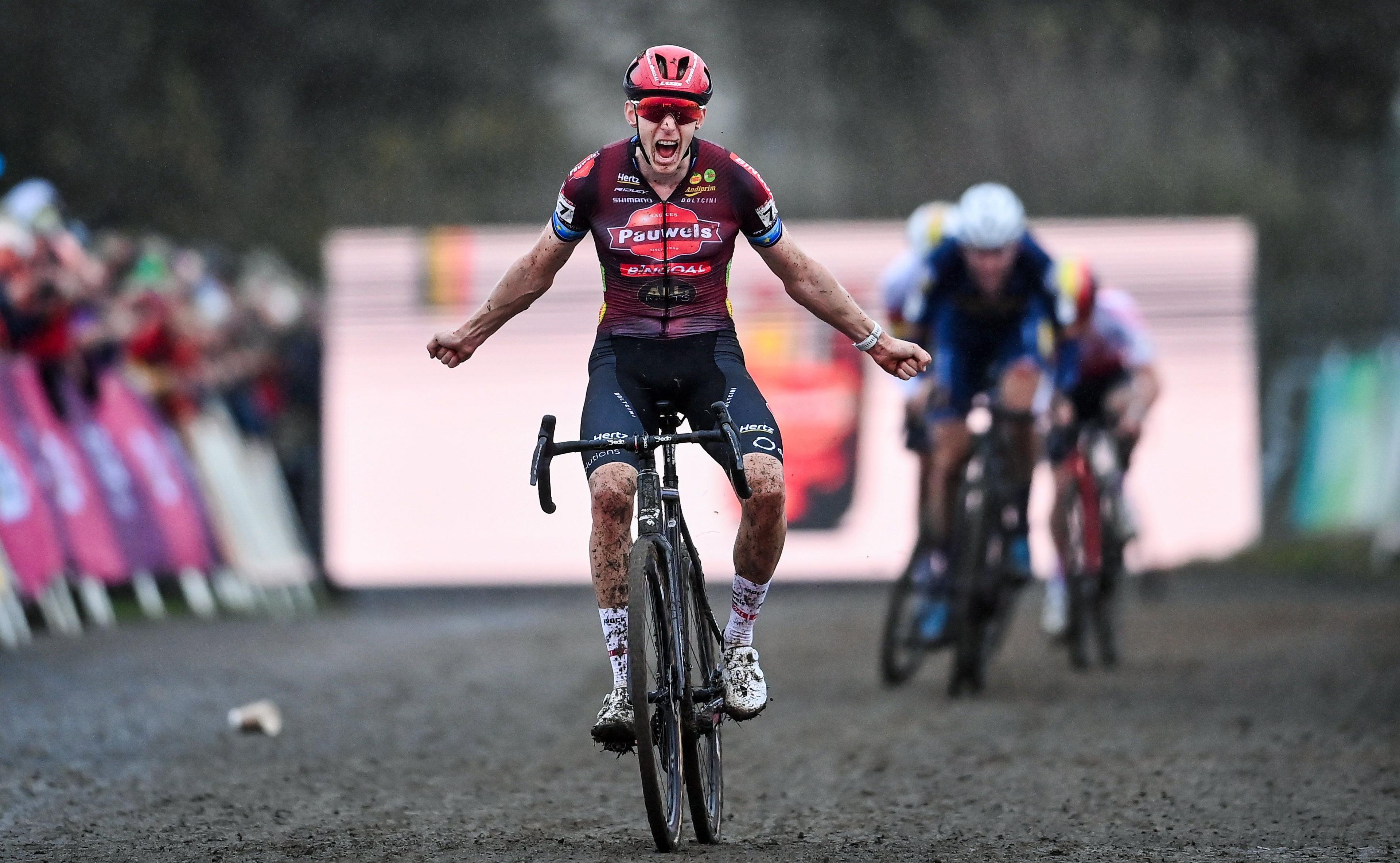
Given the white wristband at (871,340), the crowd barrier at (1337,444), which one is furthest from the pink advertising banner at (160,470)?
the crowd barrier at (1337,444)

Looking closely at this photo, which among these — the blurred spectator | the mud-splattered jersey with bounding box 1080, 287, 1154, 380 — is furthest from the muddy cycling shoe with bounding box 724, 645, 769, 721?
the blurred spectator

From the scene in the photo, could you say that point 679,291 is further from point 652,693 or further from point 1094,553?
point 1094,553

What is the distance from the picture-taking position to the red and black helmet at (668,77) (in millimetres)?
6902

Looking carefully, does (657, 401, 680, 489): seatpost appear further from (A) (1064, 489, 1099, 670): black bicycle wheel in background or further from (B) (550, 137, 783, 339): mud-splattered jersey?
(A) (1064, 489, 1099, 670): black bicycle wheel in background

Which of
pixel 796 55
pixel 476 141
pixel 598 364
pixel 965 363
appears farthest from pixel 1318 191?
pixel 598 364

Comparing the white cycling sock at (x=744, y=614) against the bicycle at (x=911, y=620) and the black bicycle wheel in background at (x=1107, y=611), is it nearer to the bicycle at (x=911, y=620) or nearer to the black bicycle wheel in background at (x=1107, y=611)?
the bicycle at (x=911, y=620)

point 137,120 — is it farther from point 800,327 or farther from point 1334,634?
point 1334,634

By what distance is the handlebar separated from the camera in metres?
6.59

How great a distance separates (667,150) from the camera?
6.96 metres

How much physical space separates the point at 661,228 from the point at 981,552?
14.3 ft

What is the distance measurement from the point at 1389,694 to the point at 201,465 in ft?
33.4

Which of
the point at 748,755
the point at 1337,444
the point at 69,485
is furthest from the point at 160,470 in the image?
the point at 1337,444

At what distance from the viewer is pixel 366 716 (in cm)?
1068

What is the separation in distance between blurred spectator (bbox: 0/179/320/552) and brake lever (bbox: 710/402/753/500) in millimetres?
8545
